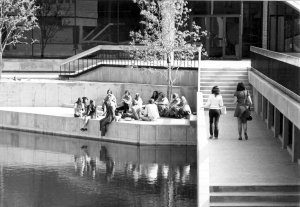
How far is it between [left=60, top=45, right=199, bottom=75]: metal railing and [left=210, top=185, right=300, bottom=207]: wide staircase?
834 inches

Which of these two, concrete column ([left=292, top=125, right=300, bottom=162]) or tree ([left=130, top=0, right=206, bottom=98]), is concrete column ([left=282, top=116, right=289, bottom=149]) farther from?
tree ([left=130, top=0, right=206, bottom=98])

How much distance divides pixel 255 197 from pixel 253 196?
5 centimetres

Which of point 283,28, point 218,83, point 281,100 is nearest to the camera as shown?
point 281,100

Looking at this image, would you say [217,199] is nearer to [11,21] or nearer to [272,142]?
[272,142]

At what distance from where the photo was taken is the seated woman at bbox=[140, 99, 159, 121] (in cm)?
3303

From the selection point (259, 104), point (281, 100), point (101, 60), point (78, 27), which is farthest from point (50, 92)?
point (281, 100)

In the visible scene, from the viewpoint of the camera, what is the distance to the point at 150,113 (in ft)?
108

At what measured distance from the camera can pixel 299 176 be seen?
21.2 meters

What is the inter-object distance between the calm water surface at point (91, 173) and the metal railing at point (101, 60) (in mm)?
8443

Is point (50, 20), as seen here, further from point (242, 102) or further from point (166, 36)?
point (242, 102)

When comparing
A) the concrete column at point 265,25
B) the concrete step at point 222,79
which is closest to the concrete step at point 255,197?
the concrete step at point 222,79

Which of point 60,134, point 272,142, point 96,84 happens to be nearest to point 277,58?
point 272,142

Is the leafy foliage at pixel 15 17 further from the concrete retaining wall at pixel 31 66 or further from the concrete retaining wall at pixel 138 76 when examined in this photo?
the concrete retaining wall at pixel 138 76

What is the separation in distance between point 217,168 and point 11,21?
22.6m
